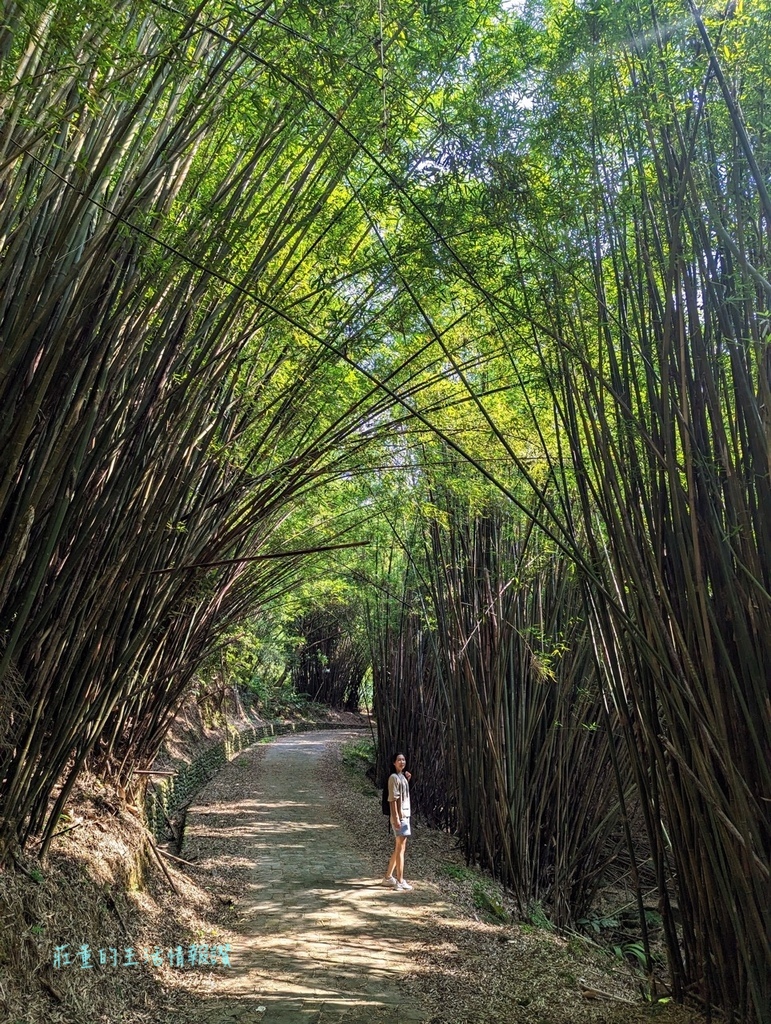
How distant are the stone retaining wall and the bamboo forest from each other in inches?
63.6

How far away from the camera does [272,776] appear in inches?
325

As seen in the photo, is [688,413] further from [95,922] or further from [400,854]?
[400,854]

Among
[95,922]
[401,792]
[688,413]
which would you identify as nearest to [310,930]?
[401,792]

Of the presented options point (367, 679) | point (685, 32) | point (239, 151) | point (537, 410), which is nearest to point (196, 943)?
point (537, 410)

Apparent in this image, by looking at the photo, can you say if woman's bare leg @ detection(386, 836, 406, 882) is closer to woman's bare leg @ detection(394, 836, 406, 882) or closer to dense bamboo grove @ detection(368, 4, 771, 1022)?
woman's bare leg @ detection(394, 836, 406, 882)

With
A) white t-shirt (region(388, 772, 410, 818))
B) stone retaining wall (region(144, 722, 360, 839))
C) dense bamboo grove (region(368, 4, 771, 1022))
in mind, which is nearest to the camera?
dense bamboo grove (region(368, 4, 771, 1022))

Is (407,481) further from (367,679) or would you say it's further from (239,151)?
(367,679)

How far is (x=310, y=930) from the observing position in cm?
346

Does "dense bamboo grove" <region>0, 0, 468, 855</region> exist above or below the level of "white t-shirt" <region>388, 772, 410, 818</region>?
above

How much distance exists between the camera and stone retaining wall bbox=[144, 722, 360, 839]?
4.96 m

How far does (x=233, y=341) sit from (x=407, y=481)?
2720mm

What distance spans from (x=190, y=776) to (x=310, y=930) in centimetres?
408

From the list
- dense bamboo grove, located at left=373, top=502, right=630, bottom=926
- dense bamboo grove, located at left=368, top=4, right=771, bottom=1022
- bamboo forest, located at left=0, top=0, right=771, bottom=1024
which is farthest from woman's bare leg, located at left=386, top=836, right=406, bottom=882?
dense bamboo grove, located at left=368, top=4, right=771, bottom=1022

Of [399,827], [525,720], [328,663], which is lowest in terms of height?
[399,827]
